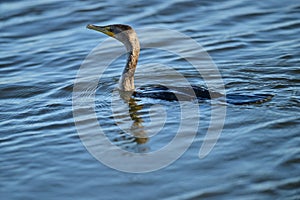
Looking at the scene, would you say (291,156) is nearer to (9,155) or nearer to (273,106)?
(273,106)

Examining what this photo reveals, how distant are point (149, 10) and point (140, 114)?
504 cm

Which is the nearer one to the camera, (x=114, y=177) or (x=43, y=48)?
(x=114, y=177)

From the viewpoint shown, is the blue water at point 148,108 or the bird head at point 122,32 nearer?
the blue water at point 148,108

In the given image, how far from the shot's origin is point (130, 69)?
8539 mm

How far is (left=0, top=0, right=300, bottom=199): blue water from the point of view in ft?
19.9

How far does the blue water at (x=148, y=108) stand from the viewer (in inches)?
238

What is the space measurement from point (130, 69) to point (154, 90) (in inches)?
21.2

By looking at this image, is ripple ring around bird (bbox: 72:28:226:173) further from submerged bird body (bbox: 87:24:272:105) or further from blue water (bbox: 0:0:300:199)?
submerged bird body (bbox: 87:24:272:105)

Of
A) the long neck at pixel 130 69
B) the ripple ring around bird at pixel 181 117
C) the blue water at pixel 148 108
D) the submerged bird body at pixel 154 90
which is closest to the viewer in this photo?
the blue water at pixel 148 108

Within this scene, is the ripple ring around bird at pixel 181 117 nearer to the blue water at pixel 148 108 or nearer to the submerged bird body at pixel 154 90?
the blue water at pixel 148 108

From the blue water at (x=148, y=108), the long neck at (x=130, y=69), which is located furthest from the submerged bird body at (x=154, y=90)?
the blue water at (x=148, y=108)

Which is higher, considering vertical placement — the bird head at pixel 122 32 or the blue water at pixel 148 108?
the bird head at pixel 122 32

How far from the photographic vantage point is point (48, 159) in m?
6.75

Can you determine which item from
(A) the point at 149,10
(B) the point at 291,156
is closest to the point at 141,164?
(B) the point at 291,156
